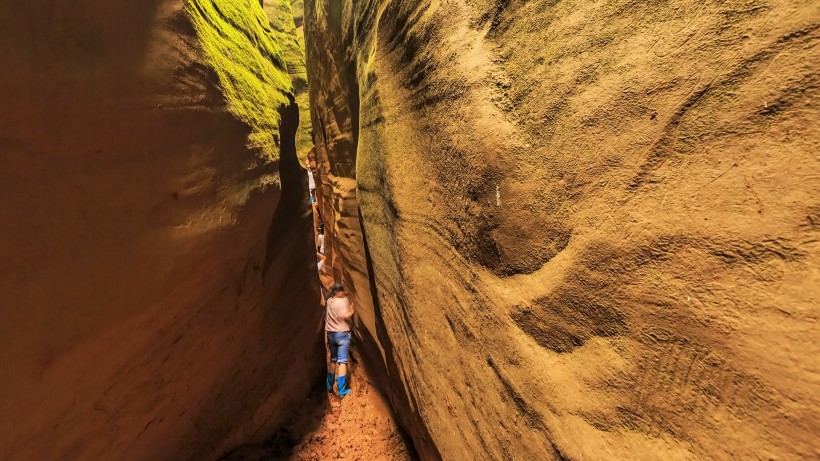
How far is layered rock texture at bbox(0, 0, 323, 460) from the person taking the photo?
41.7 inches

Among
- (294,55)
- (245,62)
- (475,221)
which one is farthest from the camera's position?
(294,55)

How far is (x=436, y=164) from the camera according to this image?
58.3 inches

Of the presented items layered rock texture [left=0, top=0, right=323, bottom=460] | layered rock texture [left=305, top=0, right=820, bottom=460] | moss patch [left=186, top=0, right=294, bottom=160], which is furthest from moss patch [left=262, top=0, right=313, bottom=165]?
layered rock texture [left=305, top=0, right=820, bottom=460]

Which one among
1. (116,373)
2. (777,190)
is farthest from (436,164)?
(116,373)

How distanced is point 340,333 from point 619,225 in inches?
139

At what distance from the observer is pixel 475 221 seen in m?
1.26

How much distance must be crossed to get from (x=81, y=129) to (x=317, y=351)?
3.27 meters

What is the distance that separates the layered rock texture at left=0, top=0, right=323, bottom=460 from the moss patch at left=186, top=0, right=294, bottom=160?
0.02 metres

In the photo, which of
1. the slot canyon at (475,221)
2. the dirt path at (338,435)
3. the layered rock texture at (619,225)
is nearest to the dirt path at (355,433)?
the dirt path at (338,435)

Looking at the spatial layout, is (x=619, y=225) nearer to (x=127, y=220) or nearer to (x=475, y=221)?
(x=475, y=221)

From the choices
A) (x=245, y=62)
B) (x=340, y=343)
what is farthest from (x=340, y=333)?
(x=245, y=62)

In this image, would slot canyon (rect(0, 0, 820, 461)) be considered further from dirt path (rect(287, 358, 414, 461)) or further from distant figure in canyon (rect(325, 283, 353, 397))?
distant figure in canyon (rect(325, 283, 353, 397))

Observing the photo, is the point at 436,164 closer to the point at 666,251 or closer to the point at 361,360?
the point at 666,251

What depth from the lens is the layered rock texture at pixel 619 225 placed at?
0.59m
